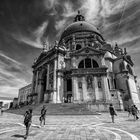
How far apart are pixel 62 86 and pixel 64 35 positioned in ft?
85.5

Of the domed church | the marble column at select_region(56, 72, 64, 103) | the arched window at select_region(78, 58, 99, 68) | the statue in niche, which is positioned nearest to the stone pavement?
the domed church

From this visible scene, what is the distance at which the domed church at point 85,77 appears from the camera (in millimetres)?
29938

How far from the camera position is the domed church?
98.2ft

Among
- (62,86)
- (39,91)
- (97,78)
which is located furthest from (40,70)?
(97,78)

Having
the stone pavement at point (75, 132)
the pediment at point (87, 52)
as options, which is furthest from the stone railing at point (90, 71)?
the stone pavement at point (75, 132)

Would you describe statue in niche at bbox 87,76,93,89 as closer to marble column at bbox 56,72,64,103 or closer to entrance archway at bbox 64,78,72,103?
entrance archway at bbox 64,78,72,103

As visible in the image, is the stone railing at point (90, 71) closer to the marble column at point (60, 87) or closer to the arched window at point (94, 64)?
the arched window at point (94, 64)

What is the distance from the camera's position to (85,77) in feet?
104

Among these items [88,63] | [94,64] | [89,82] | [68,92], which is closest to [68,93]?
[68,92]

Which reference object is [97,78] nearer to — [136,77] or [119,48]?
[136,77]

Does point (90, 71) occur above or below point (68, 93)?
above

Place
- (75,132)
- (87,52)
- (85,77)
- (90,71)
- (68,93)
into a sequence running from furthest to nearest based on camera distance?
(87,52), (68,93), (90,71), (85,77), (75,132)

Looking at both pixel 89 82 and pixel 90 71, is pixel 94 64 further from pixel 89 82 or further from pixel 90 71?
pixel 89 82

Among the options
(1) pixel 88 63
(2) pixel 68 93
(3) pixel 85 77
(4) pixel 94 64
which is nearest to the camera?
(3) pixel 85 77
